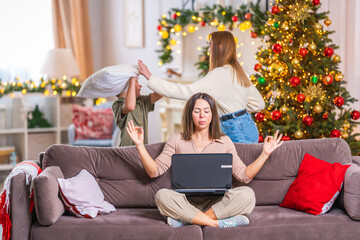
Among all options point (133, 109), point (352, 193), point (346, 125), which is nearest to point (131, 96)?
point (133, 109)

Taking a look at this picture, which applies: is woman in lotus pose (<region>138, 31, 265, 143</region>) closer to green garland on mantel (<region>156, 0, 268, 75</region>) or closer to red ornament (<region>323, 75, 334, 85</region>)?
red ornament (<region>323, 75, 334, 85</region>)

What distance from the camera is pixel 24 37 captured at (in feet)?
24.5

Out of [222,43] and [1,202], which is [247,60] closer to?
[222,43]

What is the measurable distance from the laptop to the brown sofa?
23 centimetres

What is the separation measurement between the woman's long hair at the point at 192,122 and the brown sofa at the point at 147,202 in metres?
0.22

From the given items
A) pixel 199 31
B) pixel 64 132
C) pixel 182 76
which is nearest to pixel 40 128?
pixel 64 132

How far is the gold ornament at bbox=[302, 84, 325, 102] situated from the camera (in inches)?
175

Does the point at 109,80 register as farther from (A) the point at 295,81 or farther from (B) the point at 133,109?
(A) the point at 295,81

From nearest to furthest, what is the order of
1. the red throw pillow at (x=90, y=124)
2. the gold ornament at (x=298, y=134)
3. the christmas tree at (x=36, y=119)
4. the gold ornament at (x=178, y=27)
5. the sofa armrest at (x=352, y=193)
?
1. the sofa armrest at (x=352, y=193)
2. the gold ornament at (x=298, y=134)
3. the red throw pillow at (x=90, y=124)
4. the gold ornament at (x=178, y=27)
5. the christmas tree at (x=36, y=119)

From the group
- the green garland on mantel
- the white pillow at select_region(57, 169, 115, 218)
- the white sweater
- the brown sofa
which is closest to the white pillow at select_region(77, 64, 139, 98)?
the white sweater

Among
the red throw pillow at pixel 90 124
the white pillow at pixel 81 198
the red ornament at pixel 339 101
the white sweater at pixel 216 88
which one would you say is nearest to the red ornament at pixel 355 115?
the red ornament at pixel 339 101

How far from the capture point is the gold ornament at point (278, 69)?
4578 millimetres

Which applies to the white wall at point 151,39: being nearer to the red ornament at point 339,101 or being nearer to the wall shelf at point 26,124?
the red ornament at point 339,101

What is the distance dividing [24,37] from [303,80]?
4.34m
